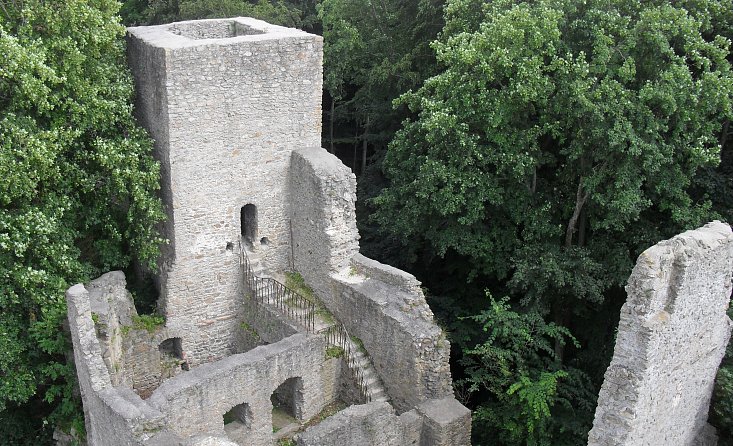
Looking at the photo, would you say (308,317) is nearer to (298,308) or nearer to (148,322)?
(298,308)

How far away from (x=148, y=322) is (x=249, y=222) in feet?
9.83

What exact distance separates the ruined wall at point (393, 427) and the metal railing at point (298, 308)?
1272mm

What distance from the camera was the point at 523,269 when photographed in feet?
55.4

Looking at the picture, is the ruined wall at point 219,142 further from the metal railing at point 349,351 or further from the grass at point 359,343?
the grass at point 359,343

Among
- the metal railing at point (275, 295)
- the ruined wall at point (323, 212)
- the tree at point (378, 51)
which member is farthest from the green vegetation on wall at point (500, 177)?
the tree at point (378, 51)

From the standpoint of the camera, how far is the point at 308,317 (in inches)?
612

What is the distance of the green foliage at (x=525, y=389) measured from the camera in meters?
15.2

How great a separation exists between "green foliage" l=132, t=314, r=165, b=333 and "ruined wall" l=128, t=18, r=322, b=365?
0.68ft

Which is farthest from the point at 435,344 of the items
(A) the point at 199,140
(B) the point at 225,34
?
(B) the point at 225,34

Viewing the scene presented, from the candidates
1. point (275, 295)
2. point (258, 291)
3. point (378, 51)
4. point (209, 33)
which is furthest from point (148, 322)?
point (378, 51)

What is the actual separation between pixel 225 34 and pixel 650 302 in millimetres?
11859

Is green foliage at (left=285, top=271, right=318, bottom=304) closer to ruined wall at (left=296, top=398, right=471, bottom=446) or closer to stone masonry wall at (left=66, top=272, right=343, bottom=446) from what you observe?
stone masonry wall at (left=66, top=272, right=343, bottom=446)

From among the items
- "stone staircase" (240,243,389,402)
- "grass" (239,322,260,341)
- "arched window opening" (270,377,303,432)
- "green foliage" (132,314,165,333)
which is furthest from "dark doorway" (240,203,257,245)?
"arched window opening" (270,377,303,432)

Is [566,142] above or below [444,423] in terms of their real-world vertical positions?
above
